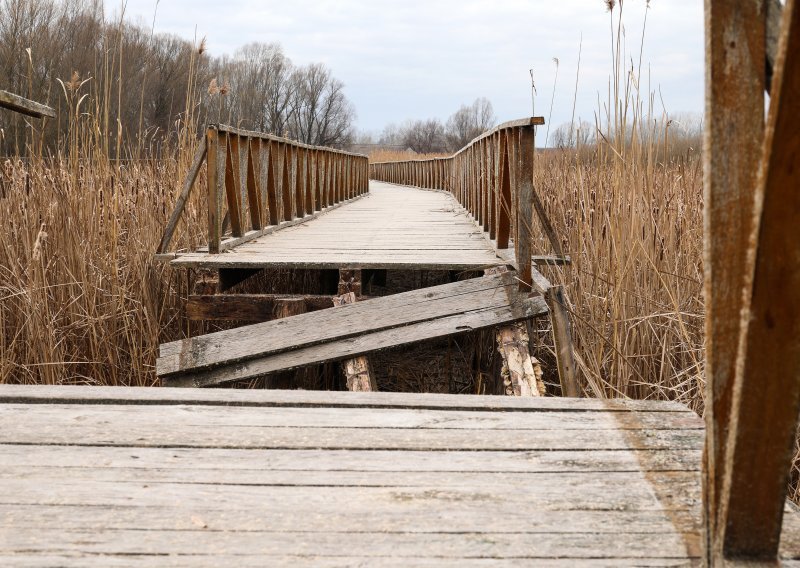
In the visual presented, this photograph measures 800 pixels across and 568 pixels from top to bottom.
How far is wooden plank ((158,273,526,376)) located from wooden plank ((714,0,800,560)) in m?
2.29

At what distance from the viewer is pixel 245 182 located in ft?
16.5

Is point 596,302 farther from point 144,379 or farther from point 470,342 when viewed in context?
point 144,379

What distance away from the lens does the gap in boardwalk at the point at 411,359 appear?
4.00 m

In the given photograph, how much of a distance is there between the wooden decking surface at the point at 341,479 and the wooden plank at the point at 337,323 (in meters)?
1.08

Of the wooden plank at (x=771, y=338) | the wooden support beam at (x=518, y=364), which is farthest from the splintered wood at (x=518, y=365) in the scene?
the wooden plank at (x=771, y=338)

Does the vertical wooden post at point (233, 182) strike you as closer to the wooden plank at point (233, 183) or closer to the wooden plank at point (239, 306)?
the wooden plank at point (233, 183)

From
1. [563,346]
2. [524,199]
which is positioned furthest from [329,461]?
[524,199]

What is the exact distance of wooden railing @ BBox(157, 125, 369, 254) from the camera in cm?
437

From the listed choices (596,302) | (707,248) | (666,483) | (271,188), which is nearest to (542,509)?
(666,483)

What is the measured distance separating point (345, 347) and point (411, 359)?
→ 4.91 ft

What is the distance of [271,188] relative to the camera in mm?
6188

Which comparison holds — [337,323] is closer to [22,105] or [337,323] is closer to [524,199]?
[524,199]

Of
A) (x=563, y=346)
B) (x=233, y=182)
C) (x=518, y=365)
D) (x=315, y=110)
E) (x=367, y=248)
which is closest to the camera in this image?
(x=563, y=346)

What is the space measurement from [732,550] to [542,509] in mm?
386
